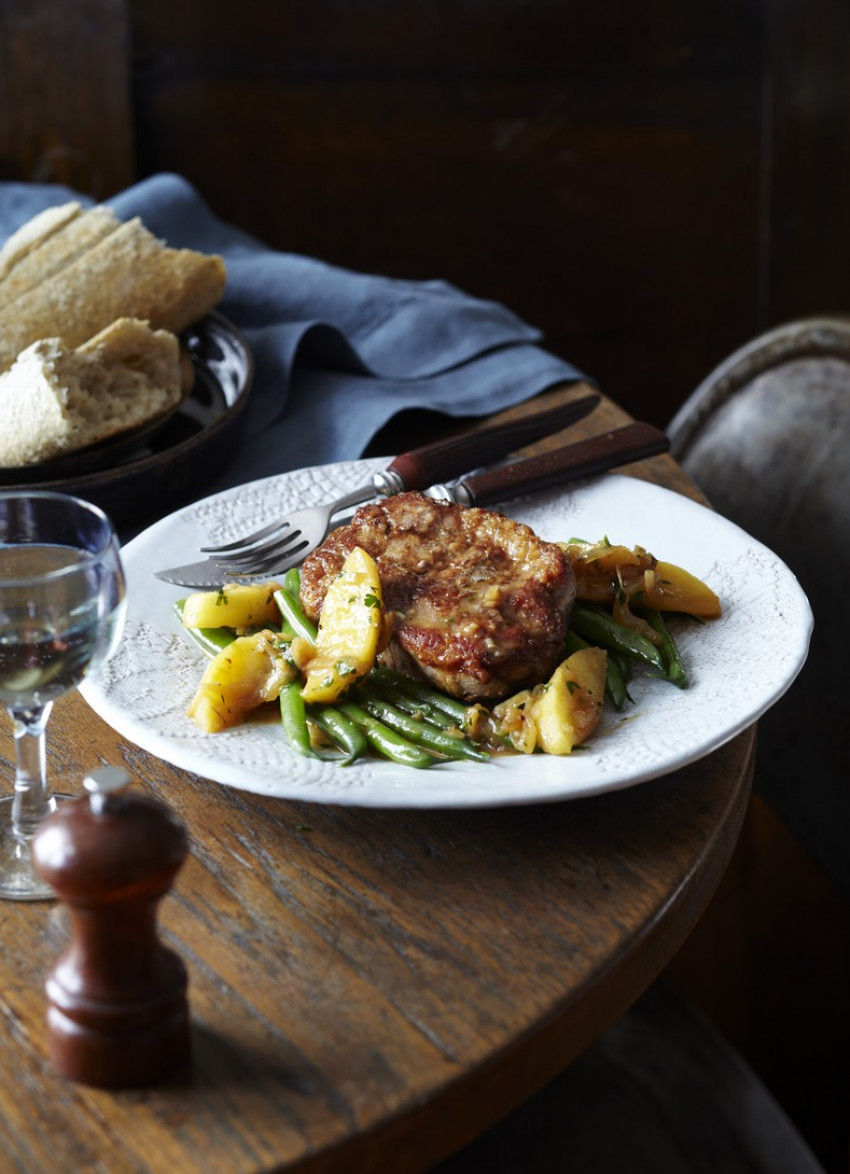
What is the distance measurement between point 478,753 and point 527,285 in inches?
161

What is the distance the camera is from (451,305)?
9.30 feet

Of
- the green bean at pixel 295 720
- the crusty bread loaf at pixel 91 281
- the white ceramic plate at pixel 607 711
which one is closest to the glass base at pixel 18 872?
the white ceramic plate at pixel 607 711

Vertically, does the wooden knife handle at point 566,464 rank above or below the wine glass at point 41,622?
below

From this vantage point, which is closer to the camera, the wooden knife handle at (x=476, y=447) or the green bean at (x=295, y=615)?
the green bean at (x=295, y=615)

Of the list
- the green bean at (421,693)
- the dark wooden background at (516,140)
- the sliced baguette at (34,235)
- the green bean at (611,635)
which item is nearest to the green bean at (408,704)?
the green bean at (421,693)

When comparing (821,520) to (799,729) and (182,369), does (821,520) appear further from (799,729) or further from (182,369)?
(182,369)

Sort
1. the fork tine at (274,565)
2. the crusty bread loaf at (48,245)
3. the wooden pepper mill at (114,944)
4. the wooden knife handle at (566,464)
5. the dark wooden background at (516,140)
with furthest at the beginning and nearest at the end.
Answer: the dark wooden background at (516,140), the crusty bread loaf at (48,245), the wooden knife handle at (566,464), the fork tine at (274,565), the wooden pepper mill at (114,944)

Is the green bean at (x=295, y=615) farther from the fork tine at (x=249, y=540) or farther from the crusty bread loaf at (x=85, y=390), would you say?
the crusty bread loaf at (x=85, y=390)

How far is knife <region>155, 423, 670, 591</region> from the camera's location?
1973mm

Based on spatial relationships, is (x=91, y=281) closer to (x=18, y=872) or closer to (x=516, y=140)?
(x=18, y=872)

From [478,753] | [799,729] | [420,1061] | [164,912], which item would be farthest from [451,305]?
[420,1061]

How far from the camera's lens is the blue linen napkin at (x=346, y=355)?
8.02ft

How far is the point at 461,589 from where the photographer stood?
5.07ft

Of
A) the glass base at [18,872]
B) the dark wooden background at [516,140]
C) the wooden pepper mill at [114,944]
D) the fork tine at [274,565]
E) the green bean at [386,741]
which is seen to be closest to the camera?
the wooden pepper mill at [114,944]
